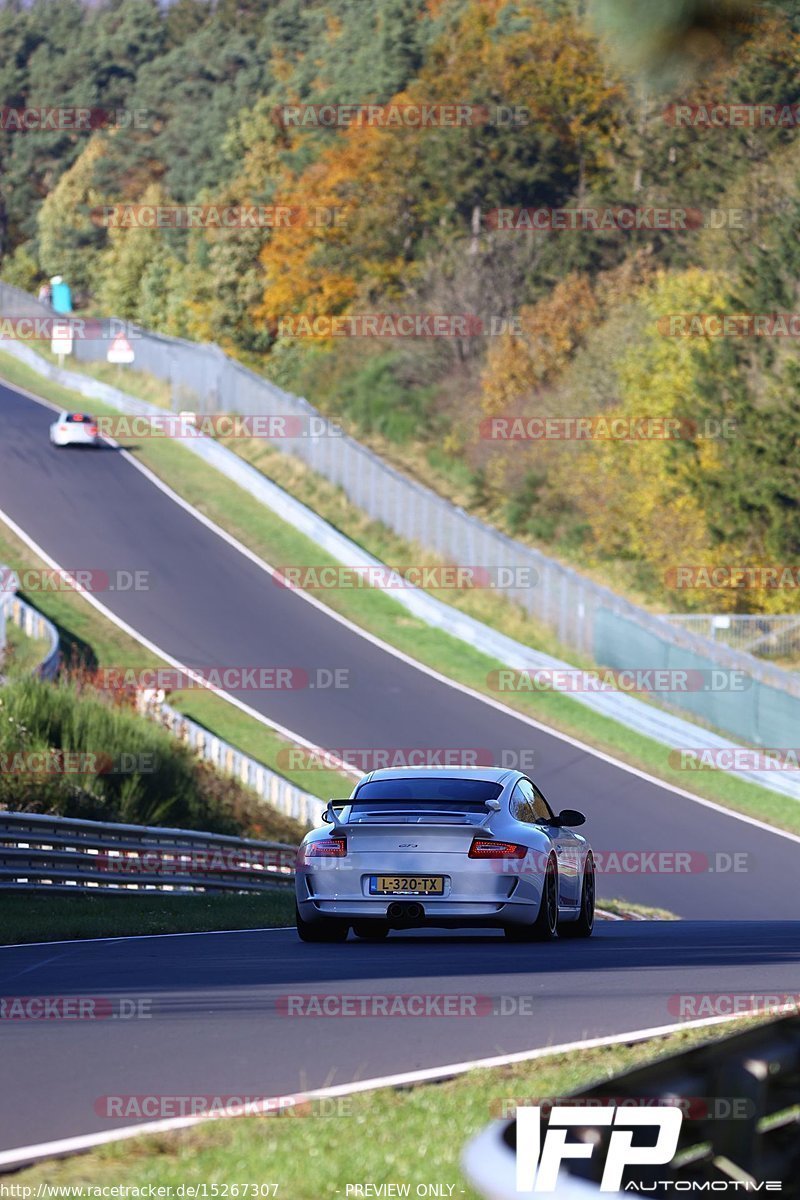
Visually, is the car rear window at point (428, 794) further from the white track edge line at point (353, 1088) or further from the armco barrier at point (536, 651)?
the armco barrier at point (536, 651)

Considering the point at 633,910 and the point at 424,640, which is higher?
the point at 424,640

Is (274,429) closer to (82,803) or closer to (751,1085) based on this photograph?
(82,803)

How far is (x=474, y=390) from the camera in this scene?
7662 centimetres

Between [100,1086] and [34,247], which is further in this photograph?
[34,247]

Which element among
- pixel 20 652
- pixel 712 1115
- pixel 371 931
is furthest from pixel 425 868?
pixel 20 652

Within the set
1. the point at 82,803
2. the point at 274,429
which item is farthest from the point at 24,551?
the point at 82,803

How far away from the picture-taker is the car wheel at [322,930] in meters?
13.5

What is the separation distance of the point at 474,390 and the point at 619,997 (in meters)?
67.5

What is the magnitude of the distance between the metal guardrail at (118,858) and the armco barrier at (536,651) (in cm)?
1578

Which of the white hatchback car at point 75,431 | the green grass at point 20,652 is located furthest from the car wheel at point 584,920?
the white hatchback car at point 75,431

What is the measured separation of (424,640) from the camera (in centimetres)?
4612

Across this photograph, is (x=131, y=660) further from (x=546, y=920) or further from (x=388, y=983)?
(x=388, y=983)

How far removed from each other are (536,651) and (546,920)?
3111 centimetres

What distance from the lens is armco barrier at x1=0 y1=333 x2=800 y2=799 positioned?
38.4 meters
